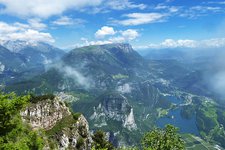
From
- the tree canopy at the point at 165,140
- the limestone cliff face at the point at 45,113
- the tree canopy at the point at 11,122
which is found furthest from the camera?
the limestone cliff face at the point at 45,113

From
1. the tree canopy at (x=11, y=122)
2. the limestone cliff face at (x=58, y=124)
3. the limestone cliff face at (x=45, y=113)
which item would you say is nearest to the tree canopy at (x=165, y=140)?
the tree canopy at (x=11, y=122)

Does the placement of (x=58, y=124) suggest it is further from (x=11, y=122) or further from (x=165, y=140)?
(x=11, y=122)

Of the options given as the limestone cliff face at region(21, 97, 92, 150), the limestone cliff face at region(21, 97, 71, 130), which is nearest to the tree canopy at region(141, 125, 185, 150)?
the limestone cliff face at region(21, 97, 92, 150)

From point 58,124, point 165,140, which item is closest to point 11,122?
point 165,140

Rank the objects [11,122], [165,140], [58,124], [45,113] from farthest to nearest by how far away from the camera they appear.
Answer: [45,113] < [58,124] < [165,140] < [11,122]

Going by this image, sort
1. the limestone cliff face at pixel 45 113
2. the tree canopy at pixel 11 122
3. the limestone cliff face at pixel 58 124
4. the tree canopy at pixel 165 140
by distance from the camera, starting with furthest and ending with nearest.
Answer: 1. the limestone cliff face at pixel 45 113
2. the limestone cliff face at pixel 58 124
3. the tree canopy at pixel 165 140
4. the tree canopy at pixel 11 122

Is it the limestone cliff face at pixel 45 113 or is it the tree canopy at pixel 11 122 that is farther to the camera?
the limestone cliff face at pixel 45 113

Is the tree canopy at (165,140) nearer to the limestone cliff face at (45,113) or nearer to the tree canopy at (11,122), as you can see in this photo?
the tree canopy at (11,122)

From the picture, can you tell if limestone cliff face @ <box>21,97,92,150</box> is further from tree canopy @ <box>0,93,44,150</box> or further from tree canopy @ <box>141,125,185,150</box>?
tree canopy @ <box>0,93,44,150</box>
